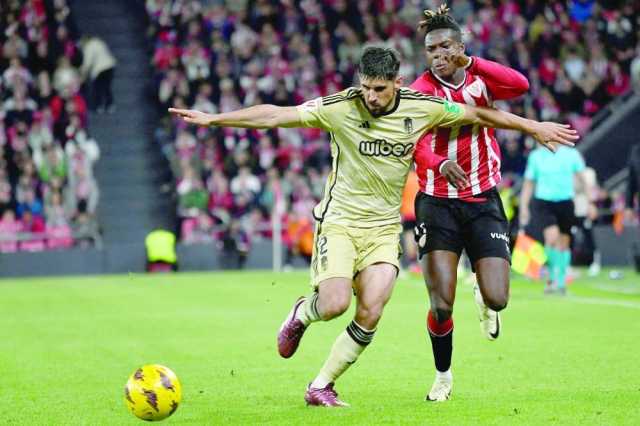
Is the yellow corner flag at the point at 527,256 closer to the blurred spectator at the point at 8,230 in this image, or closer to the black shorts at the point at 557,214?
the black shorts at the point at 557,214

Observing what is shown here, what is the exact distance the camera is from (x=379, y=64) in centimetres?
822

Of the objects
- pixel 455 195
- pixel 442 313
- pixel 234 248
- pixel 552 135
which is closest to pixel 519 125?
pixel 552 135

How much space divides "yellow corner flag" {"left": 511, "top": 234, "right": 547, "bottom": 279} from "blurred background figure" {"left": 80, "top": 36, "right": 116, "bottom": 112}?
10204 mm

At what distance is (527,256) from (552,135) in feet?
37.0

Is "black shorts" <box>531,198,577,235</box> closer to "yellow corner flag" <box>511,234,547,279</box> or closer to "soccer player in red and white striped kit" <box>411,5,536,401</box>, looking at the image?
"yellow corner flag" <box>511,234,547,279</box>

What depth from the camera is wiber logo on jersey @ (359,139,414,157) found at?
8.56 m

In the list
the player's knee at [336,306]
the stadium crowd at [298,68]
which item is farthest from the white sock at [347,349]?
the stadium crowd at [298,68]

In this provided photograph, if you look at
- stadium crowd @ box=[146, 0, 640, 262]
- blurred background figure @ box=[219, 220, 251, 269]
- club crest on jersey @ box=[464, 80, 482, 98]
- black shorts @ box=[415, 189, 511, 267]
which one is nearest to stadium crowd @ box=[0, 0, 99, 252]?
stadium crowd @ box=[146, 0, 640, 262]

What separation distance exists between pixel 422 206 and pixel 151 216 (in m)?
17.7

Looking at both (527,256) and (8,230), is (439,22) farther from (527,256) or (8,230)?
(8,230)

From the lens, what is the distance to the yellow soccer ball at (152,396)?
306 inches

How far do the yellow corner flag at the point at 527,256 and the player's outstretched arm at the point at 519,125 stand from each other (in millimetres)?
11097

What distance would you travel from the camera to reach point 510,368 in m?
10.3

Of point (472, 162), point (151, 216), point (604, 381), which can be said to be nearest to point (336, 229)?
point (472, 162)
